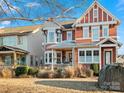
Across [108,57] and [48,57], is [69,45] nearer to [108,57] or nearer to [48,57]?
[48,57]

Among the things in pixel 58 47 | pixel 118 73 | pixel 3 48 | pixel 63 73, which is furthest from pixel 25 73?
pixel 3 48

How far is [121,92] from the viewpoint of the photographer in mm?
17781

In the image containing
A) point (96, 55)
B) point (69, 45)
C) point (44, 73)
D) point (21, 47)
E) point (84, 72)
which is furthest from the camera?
point (21, 47)

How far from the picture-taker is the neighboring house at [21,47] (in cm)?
4960

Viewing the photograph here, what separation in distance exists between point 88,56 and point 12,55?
1492cm

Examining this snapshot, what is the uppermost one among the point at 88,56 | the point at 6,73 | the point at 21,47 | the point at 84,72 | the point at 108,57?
the point at 21,47

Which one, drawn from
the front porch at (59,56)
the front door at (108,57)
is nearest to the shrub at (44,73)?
the front door at (108,57)

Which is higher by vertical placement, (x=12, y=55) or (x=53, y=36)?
(x=53, y=36)

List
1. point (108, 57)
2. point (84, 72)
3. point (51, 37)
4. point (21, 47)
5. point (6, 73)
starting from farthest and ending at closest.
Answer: point (21, 47)
point (51, 37)
point (108, 57)
point (6, 73)
point (84, 72)

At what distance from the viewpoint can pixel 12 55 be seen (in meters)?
50.8

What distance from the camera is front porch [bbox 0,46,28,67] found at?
48500 millimetres

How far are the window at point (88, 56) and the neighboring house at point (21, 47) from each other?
34.7 ft

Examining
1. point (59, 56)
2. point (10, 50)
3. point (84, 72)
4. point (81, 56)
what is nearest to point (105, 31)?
point (81, 56)

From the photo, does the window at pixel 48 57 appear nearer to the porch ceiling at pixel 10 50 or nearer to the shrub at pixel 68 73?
the porch ceiling at pixel 10 50
